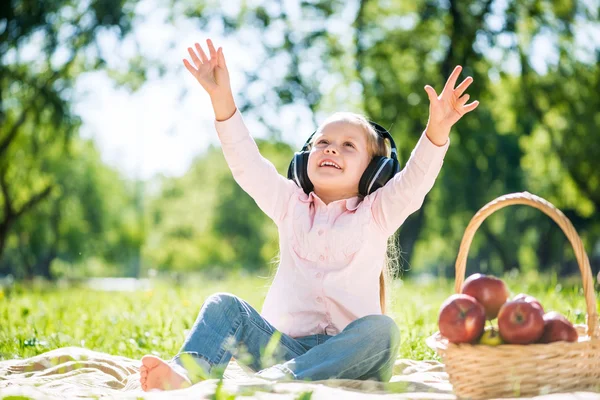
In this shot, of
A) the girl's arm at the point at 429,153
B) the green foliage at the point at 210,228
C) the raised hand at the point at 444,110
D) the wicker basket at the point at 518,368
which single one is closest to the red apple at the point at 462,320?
the wicker basket at the point at 518,368

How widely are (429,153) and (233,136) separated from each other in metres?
0.95

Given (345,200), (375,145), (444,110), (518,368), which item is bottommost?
(518,368)

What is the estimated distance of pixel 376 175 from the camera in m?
3.35

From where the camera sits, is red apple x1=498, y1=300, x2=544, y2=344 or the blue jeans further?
the blue jeans

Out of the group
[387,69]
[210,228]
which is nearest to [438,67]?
[387,69]

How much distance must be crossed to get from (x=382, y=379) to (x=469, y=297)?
667 millimetres

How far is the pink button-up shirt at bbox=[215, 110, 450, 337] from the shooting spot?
3.18 meters

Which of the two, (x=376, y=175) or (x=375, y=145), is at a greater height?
(x=375, y=145)

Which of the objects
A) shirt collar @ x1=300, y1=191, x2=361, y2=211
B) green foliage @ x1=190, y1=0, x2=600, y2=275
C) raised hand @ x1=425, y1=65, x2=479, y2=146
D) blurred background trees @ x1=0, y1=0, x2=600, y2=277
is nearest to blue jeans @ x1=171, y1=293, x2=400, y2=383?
shirt collar @ x1=300, y1=191, x2=361, y2=211

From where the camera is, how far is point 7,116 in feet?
50.8

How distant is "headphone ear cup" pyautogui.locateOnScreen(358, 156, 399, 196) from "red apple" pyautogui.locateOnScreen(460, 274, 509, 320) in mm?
847

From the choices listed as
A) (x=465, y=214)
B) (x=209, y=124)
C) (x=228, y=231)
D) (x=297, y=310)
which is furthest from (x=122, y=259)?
(x=297, y=310)

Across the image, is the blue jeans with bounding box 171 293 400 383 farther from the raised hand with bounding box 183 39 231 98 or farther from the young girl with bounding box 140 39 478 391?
Result: the raised hand with bounding box 183 39 231 98

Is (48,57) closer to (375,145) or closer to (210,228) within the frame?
(375,145)
